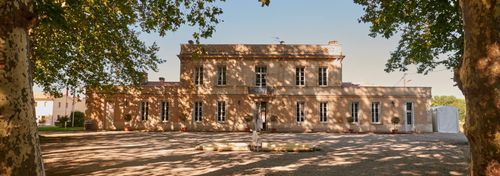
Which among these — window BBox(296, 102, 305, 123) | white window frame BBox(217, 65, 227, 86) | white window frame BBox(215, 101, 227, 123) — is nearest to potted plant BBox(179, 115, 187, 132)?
white window frame BBox(215, 101, 227, 123)

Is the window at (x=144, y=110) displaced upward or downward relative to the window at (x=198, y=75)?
downward

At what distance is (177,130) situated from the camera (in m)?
27.2

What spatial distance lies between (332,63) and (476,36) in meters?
25.0

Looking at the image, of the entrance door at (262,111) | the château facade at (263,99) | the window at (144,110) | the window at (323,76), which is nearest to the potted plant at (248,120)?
the château facade at (263,99)

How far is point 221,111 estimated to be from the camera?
27.4 metres

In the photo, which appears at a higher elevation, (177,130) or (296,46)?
(296,46)

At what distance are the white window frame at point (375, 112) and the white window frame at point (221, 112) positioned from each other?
1212cm

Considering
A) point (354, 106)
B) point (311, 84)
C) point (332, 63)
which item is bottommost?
point (354, 106)

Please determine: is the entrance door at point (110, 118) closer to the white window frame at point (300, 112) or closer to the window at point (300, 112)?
the white window frame at point (300, 112)

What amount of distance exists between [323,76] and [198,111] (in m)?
10.8

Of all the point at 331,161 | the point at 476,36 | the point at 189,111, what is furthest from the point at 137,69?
the point at 476,36

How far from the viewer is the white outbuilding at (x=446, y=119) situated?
2853 centimetres

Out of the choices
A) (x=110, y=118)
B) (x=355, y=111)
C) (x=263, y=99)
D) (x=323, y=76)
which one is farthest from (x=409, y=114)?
(x=110, y=118)

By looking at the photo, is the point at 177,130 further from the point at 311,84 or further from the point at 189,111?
the point at 311,84
